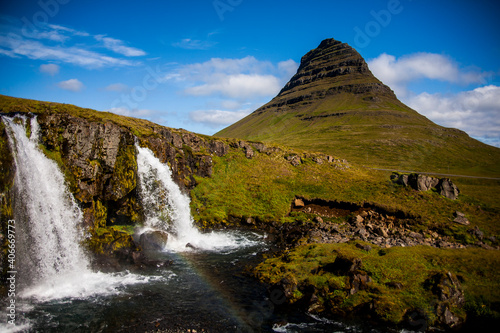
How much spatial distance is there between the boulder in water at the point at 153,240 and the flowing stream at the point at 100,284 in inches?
36.7

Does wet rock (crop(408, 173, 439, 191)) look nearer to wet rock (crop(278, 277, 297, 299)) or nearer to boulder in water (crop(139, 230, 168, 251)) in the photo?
wet rock (crop(278, 277, 297, 299))

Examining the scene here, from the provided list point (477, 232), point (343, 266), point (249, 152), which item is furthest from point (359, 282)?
point (249, 152)

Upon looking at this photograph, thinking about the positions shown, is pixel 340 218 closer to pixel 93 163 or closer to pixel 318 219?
pixel 318 219

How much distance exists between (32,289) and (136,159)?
1699cm

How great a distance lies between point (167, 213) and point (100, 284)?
1398 cm

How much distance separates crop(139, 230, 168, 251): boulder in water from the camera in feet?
93.4

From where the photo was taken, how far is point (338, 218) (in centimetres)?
3862

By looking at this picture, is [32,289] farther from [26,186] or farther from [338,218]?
[338,218]

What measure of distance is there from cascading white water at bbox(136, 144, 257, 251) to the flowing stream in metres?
1.93

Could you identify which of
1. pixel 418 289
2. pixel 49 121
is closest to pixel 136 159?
pixel 49 121

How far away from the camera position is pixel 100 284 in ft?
68.8

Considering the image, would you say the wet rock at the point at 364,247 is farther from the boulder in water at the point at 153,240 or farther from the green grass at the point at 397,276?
the boulder in water at the point at 153,240

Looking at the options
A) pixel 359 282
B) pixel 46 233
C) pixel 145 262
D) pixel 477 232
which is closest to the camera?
pixel 359 282

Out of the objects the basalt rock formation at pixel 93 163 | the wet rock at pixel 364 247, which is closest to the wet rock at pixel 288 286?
the wet rock at pixel 364 247
